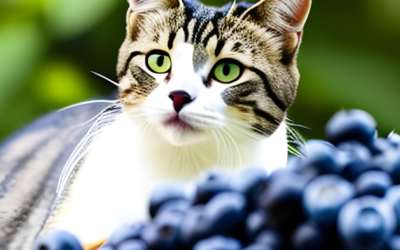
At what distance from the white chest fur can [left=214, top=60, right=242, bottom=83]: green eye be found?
0.29 feet

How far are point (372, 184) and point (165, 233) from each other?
0.55ft

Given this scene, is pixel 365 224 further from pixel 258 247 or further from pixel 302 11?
pixel 302 11

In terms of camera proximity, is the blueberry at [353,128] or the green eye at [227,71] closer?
the blueberry at [353,128]

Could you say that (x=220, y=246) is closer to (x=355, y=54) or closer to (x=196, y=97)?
(x=196, y=97)

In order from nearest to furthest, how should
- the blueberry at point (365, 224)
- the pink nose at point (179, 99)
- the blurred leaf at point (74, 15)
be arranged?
the blueberry at point (365, 224) → the pink nose at point (179, 99) → the blurred leaf at point (74, 15)

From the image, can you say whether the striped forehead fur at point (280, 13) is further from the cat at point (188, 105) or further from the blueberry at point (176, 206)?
the blueberry at point (176, 206)

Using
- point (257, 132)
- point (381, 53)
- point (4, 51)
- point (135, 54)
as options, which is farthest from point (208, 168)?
point (4, 51)

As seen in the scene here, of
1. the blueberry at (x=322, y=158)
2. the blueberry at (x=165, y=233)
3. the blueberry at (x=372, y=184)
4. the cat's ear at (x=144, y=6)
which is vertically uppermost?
the cat's ear at (x=144, y=6)

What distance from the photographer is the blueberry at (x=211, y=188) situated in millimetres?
354

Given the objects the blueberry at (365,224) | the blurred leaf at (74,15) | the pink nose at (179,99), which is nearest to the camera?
the blueberry at (365,224)

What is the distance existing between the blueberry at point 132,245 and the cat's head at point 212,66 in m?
0.22

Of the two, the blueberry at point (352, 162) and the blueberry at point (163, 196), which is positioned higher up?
the blueberry at point (352, 162)

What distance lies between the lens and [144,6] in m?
0.61

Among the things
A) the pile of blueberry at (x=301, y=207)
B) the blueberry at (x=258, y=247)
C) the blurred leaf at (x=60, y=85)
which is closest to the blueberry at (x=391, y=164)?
the pile of blueberry at (x=301, y=207)
